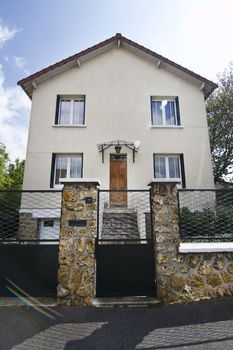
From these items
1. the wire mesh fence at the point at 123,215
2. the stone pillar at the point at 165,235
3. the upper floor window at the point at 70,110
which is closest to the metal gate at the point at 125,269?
the stone pillar at the point at 165,235

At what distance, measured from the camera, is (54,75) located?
11.5 meters

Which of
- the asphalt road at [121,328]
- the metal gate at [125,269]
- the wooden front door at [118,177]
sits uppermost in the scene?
the wooden front door at [118,177]

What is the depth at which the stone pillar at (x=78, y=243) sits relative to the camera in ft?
13.2

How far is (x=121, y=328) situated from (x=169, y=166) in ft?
27.4

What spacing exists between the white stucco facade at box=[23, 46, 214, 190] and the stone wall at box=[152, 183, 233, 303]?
5919mm

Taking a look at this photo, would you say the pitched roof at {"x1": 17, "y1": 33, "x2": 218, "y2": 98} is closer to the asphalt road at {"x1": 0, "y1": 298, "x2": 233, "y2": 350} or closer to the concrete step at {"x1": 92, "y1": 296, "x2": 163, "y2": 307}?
the asphalt road at {"x1": 0, "y1": 298, "x2": 233, "y2": 350}

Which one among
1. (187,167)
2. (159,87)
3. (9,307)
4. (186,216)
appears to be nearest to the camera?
(9,307)

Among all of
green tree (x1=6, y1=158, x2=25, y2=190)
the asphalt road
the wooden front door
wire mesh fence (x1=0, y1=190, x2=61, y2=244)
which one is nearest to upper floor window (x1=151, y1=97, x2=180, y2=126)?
the wooden front door

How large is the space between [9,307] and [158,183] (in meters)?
3.60

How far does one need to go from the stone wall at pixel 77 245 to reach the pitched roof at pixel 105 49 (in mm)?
8911

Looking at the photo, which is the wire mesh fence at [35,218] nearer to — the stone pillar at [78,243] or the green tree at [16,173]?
the stone pillar at [78,243]

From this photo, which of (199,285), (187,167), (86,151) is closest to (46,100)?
(86,151)

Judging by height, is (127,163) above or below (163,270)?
above

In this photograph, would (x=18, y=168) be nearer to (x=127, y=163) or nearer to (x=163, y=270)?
(x=127, y=163)
